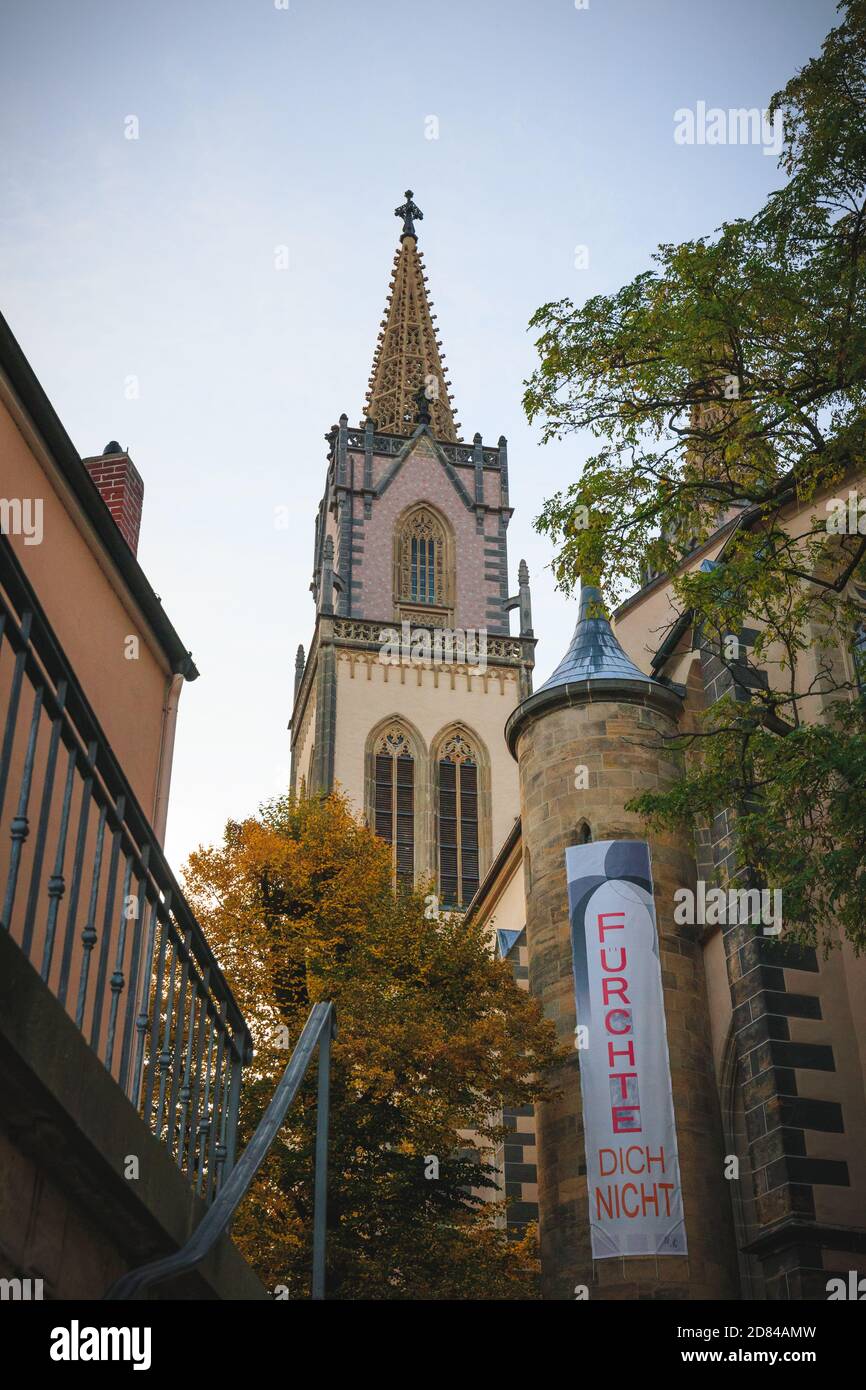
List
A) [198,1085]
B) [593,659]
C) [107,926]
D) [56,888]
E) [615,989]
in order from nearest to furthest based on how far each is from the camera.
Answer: [56,888]
[107,926]
[198,1085]
[615,989]
[593,659]

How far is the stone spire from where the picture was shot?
62688mm

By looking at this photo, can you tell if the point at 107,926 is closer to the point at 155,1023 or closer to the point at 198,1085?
the point at 155,1023

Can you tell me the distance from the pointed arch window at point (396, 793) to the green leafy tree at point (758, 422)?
3313 cm

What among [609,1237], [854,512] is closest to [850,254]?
[854,512]

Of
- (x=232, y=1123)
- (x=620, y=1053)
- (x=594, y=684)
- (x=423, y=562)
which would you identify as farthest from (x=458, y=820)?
(x=232, y=1123)

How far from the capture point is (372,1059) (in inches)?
752

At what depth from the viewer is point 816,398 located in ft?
42.2

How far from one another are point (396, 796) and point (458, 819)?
6.97ft

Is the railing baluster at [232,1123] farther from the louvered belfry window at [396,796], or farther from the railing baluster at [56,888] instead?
the louvered belfry window at [396,796]

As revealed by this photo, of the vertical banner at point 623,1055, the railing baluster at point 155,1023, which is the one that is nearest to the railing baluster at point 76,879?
the railing baluster at point 155,1023

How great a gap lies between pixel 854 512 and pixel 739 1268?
35.0 feet

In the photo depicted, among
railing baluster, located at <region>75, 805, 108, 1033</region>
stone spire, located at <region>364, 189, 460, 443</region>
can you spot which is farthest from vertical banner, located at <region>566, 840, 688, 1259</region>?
stone spire, located at <region>364, 189, 460, 443</region>

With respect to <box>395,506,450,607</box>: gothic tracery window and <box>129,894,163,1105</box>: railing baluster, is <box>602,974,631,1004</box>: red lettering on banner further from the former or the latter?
<box>395,506,450,607</box>: gothic tracery window

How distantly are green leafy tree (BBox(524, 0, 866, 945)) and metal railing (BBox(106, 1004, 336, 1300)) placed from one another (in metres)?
5.07
